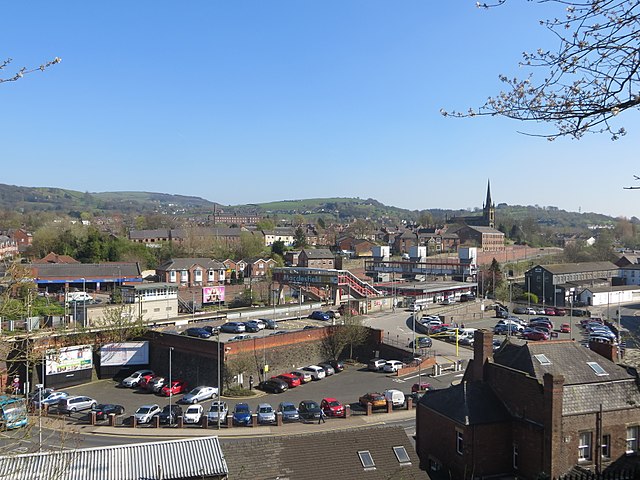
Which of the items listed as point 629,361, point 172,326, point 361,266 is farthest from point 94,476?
point 361,266

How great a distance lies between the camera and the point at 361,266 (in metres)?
77.7

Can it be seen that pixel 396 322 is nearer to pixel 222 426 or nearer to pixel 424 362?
pixel 424 362

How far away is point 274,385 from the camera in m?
29.4

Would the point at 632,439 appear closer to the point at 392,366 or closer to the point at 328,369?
the point at 392,366

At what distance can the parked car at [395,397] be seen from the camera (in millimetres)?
25197

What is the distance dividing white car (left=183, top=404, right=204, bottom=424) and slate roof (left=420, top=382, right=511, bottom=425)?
10.9 m

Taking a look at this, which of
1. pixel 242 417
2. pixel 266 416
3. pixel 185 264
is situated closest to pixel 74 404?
pixel 242 417

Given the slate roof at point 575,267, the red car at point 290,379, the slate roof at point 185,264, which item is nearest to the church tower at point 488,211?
the slate roof at point 575,267

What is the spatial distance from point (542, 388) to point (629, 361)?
5.64 meters

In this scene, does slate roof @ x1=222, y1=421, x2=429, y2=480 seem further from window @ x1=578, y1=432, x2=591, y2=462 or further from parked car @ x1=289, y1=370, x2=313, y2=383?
parked car @ x1=289, y1=370, x2=313, y2=383

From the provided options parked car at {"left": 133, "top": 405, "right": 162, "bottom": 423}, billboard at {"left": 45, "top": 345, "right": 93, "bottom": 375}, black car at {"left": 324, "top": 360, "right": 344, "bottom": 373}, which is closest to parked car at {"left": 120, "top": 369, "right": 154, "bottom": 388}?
billboard at {"left": 45, "top": 345, "right": 93, "bottom": 375}

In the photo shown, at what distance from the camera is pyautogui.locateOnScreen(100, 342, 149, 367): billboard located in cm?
3231

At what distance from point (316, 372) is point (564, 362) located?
58.1 ft

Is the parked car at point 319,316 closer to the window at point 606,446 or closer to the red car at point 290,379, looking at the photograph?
the red car at point 290,379
